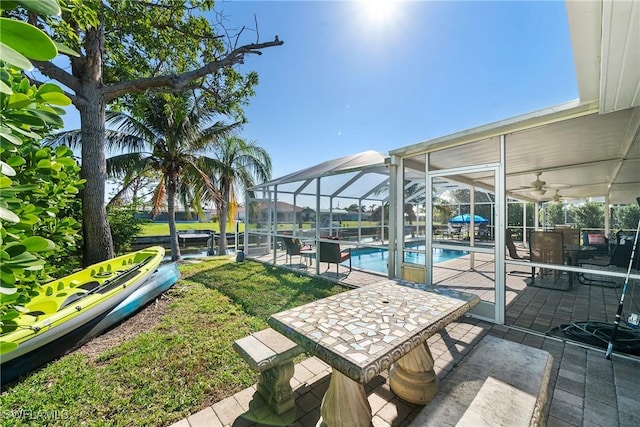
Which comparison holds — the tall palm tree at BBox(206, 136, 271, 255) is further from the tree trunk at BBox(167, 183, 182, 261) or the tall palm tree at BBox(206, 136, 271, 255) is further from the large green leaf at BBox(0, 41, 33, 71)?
the large green leaf at BBox(0, 41, 33, 71)

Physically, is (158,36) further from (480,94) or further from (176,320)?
(480,94)

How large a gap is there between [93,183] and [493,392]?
23.9ft

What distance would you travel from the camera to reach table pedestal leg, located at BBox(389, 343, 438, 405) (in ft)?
7.45

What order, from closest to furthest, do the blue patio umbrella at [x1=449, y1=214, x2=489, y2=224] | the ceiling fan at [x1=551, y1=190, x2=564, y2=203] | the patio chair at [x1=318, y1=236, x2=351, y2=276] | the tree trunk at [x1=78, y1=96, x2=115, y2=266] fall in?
1. the tree trunk at [x1=78, y1=96, x2=115, y2=266]
2. the patio chair at [x1=318, y1=236, x2=351, y2=276]
3. the blue patio umbrella at [x1=449, y1=214, x2=489, y2=224]
4. the ceiling fan at [x1=551, y1=190, x2=564, y2=203]

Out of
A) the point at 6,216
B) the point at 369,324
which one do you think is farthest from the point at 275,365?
the point at 6,216

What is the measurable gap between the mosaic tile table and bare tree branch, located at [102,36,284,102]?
6.25 metres

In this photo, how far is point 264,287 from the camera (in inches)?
228

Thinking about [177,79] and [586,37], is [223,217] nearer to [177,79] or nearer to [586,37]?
[177,79]

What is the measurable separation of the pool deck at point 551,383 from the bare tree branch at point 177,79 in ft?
21.5

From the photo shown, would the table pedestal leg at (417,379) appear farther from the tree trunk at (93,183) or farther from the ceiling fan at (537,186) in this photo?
the ceiling fan at (537,186)

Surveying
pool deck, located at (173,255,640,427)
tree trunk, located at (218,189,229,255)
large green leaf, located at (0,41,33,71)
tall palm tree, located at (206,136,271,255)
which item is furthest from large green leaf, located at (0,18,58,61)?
tree trunk, located at (218,189,229,255)

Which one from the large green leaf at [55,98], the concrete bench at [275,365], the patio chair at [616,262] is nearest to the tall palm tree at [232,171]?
the concrete bench at [275,365]

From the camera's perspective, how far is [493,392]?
1681mm

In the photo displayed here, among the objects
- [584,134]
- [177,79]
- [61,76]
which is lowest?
[584,134]
